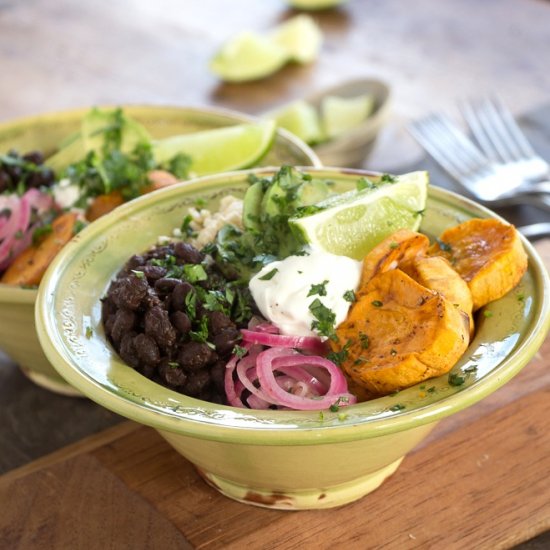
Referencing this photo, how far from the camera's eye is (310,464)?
1282mm

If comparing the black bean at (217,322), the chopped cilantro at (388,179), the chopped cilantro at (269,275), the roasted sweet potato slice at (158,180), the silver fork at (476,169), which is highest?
the chopped cilantro at (388,179)

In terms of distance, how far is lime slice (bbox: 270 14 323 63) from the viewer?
131 inches

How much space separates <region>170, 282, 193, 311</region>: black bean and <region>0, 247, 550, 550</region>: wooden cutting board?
1.12ft

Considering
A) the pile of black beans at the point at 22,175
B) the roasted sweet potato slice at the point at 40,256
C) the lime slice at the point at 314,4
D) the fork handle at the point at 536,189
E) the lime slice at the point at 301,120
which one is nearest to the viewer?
the roasted sweet potato slice at the point at 40,256

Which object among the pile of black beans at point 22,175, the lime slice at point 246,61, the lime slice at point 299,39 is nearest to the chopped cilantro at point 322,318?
the pile of black beans at point 22,175

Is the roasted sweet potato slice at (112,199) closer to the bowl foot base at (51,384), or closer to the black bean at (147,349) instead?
the bowl foot base at (51,384)

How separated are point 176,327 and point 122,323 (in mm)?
88

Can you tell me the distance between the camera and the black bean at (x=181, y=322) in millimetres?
1350

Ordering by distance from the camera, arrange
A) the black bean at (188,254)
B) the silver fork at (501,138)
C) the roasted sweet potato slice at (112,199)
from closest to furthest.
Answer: the black bean at (188,254) → the roasted sweet potato slice at (112,199) → the silver fork at (501,138)

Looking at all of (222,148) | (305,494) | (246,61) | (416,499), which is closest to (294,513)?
(305,494)

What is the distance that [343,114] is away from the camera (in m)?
2.63

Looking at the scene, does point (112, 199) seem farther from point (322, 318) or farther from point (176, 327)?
point (322, 318)

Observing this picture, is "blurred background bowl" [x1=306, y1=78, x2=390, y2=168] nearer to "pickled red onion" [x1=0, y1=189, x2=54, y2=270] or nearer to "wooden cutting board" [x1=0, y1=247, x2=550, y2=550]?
"pickled red onion" [x1=0, y1=189, x2=54, y2=270]

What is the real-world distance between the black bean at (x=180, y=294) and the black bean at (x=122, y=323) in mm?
69
